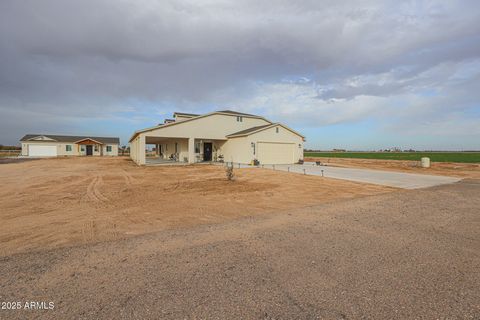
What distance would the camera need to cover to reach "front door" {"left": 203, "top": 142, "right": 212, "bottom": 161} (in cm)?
2792

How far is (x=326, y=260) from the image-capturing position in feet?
12.0

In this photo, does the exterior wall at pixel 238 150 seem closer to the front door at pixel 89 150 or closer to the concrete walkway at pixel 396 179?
the concrete walkway at pixel 396 179

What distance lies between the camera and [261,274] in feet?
10.5

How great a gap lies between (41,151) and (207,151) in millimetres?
36212

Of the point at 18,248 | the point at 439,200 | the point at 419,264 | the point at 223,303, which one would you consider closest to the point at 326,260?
the point at 419,264

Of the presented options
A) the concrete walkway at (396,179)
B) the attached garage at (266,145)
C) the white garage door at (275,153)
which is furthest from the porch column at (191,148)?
the concrete walkway at (396,179)

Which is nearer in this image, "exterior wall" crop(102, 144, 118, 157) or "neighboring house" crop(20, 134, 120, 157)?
"neighboring house" crop(20, 134, 120, 157)

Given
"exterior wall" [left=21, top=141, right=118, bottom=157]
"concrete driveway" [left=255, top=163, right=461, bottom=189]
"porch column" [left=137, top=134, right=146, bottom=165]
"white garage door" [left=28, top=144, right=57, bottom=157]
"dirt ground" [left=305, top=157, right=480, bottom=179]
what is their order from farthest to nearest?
"exterior wall" [left=21, top=141, right=118, bottom=157], "white garage door" [left=28, top=144, right=57, bottom=157], "porch column" [left=137, top=134, right=146, bottom=165], "dirt ground" [left=305, top=157, right=480, bottom=179], "concrete driveway" [left=255, top=163, right=461, bottom=189]

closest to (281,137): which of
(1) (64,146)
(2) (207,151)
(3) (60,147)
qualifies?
(2) (207,151)

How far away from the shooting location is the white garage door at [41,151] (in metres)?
43.9

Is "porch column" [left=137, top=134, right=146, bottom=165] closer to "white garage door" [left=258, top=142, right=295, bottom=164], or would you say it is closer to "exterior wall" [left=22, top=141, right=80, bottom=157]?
"white garage door" [left=258, top=142, right=295, bottom=164]

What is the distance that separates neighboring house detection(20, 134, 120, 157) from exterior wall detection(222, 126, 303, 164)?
33316 millimetres

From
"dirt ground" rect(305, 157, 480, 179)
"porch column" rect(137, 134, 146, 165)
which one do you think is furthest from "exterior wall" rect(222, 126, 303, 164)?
"porch column" rect(137, 134, 146, 165)

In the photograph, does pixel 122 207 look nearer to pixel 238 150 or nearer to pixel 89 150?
pixel 238 150
